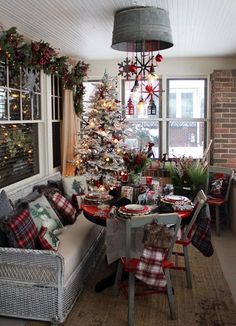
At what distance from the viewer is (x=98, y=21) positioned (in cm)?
363

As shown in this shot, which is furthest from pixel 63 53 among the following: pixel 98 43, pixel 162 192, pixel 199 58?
pixel 162 192

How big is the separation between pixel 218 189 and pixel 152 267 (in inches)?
110

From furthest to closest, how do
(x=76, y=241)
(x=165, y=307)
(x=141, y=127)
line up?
(x=141, y=127) → (x=76, y=241) → (x=165, y=307)

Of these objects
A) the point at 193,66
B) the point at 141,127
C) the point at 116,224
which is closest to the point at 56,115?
the point at 141,127

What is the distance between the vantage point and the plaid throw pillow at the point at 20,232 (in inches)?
108

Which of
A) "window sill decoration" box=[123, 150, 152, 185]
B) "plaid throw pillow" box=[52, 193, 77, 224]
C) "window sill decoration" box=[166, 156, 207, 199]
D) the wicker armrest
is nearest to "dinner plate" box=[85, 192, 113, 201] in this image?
"window sill decoration" box=[123, 150, 152, 185]

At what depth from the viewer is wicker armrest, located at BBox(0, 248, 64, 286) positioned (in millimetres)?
2697

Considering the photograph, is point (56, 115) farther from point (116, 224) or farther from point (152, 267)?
point (152, 267)

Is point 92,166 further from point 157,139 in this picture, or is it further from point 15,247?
point 15,247

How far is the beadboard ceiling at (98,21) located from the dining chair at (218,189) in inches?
69.6

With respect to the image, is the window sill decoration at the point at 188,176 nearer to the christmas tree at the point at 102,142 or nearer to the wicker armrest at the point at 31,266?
the christmas tree at the point at 102,142

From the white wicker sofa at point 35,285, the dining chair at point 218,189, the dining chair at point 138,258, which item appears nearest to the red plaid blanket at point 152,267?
the dining chair at point 138,258

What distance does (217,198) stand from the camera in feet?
16.9

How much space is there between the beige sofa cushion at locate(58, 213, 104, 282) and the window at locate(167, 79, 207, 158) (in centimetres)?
265
